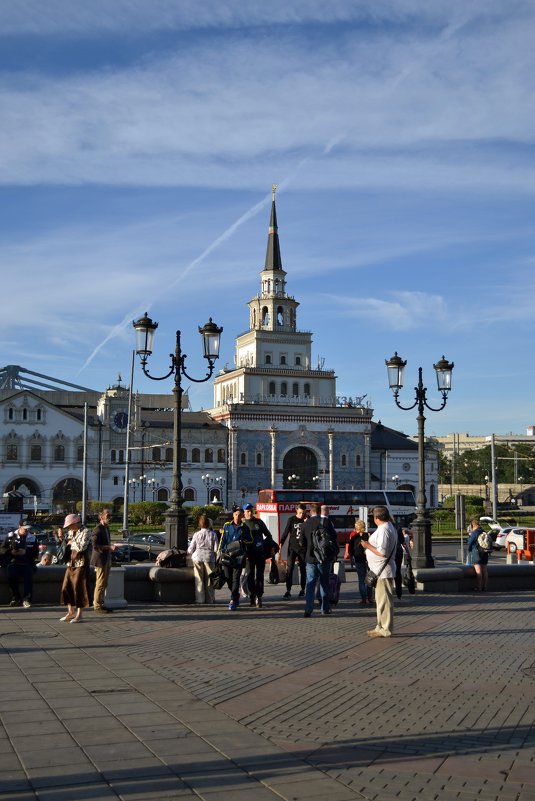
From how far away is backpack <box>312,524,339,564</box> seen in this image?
15016 millimetres

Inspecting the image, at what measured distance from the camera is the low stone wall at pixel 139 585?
53.6 ft

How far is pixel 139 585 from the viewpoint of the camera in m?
17.2

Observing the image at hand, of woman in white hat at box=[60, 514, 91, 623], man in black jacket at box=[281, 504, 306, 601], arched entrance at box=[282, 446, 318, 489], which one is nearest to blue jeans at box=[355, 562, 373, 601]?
man in black jacket at box=[281, 504, 306, 601]

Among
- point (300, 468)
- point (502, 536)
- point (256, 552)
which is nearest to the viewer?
point (256, 552)

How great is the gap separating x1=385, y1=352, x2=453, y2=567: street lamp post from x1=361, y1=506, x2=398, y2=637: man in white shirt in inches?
520

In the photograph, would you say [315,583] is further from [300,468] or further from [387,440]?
[387,440]

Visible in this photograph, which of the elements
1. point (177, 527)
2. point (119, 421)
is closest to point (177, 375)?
point (177, 527)

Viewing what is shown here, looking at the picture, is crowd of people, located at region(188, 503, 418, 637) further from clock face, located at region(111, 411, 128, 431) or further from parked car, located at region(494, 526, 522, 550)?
clock face, located at region(111, 411, 128, 431)

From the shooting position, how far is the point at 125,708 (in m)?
8.34

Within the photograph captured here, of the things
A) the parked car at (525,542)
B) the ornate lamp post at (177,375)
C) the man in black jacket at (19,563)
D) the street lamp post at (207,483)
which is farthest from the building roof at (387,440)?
the man in black jacket at (19,563)

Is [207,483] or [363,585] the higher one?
[207,483]

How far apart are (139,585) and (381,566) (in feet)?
18.8

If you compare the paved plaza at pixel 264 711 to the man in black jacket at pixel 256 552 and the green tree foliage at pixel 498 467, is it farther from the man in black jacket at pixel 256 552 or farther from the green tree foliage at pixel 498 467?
the green tree foliage at pixel 498 467

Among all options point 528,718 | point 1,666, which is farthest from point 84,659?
point 528,718
